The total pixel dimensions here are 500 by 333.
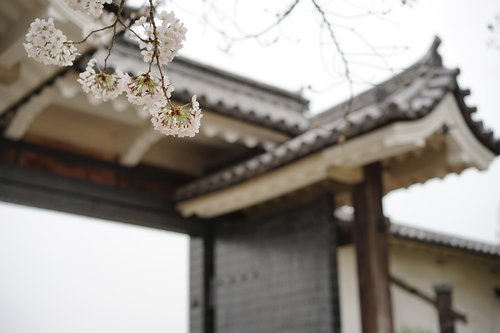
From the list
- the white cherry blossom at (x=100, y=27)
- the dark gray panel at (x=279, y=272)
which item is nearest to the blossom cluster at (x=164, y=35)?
the white cherry blossom at (x=100, y=27)

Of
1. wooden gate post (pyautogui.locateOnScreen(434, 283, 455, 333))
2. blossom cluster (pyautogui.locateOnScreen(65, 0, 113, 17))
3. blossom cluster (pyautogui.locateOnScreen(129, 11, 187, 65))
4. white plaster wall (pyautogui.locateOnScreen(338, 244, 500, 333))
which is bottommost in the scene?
wooden gate post (pyautogui.locateOnScreen(434, 283, 455, 333))

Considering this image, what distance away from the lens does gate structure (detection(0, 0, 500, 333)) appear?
14.9 ft

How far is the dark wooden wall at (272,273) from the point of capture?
4988mm

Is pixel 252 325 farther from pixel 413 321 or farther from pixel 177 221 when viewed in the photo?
pixel 413 321

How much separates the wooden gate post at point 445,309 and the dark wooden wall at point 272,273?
751 millimetres

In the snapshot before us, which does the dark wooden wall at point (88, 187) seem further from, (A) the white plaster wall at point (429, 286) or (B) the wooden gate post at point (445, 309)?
(A) the white plaster wall at point (429, 286)

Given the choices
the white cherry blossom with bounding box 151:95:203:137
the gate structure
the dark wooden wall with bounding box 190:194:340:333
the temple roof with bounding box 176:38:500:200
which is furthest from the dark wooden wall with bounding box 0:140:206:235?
the white cherry blossom with bounding box 151:95:203:137

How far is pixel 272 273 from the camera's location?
5.39 m

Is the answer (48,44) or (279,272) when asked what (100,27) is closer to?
(48,44)

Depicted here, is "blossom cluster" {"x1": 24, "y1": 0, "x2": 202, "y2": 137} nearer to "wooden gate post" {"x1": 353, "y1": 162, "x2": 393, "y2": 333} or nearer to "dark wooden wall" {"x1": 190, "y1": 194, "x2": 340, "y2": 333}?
"wooden gate post" {"x1": 353, "y1": 162, "x2": 393, "y2": 333}

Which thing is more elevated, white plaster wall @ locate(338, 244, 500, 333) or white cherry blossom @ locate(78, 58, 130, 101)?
white plaster wall @ locate(338, 244, 500, 333)

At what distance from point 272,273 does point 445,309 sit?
4.14ft

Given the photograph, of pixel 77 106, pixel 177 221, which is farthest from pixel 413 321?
pixel 77 106

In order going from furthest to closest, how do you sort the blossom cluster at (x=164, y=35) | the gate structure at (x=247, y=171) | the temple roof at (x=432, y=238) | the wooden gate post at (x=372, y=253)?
the temple roof at (x=432, y=238) → the wooden gate post at (x=372, y=253) → the gate structure at (x=247, y=171) → the blossom cluster at (x=164, y=35)
